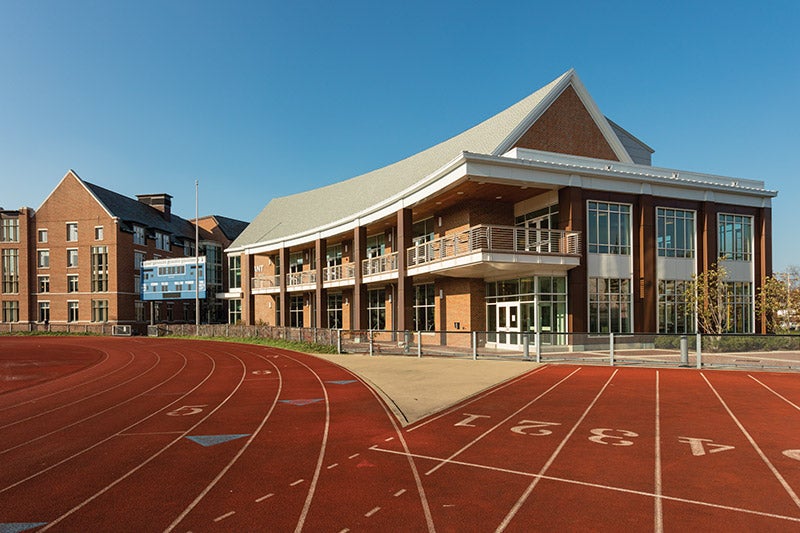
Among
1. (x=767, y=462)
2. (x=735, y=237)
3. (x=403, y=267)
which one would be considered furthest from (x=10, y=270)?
(x=735, y=237)

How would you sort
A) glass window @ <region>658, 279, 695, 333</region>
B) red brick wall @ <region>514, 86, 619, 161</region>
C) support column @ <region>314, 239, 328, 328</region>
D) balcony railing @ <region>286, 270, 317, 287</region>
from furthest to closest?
balcony railing @ <region>286, 270, 317, 287</region> → support column @ <region>314, 239, 328, 328</region> → red brick wall @ <region>514, 86, 619, 161</region> → glass window @ <region>658, 279, 695, 333</region>

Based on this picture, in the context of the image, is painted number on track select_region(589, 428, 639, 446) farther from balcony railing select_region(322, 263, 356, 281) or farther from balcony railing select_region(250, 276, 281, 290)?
balcony railing select_region(250, 276, 281, 290)

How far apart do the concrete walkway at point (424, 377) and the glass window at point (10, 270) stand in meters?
53.2

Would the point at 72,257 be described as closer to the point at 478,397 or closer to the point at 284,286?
the point at 284,286

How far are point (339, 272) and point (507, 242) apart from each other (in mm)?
17447

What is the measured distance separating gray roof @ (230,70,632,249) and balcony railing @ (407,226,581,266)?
466 centimetres

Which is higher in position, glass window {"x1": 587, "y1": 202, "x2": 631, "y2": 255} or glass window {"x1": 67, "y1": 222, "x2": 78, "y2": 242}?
glass window {"x1": 67, "y1": 222, "x2": 78, "y2": 242}

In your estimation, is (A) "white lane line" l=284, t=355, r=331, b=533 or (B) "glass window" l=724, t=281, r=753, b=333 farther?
(B) "glass window" l=724, t=281, r=753, b=333

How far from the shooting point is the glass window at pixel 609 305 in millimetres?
24547

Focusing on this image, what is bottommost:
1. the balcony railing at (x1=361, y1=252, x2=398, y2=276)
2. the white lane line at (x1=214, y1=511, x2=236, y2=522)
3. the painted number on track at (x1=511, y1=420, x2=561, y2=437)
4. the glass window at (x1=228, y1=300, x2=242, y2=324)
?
the glass window at (x1=228, y1=300, x2=242, y2=324)

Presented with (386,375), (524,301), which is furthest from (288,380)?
(524,301)

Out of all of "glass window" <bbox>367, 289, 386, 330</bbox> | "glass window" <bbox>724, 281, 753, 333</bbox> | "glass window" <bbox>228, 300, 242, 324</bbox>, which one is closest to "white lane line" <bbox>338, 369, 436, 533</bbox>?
"glass window" <bbox>367, 289, 386, 330</bbox>

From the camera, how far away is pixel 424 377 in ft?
54.5

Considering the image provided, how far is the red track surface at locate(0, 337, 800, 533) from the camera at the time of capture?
5805mm
